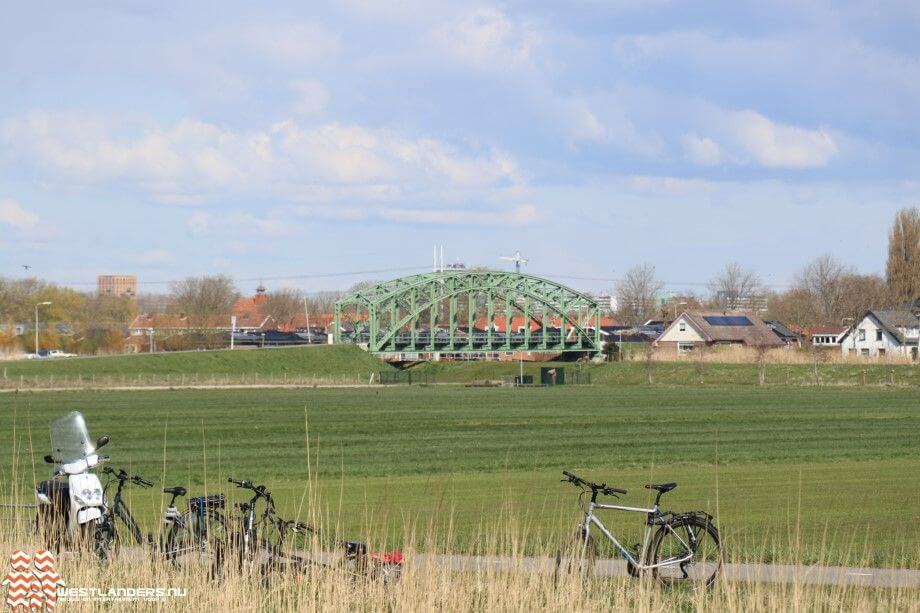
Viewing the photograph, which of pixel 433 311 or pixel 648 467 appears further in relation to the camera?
pixel 433 311

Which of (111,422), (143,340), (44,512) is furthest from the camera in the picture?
(143,340)

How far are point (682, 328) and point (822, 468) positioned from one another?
371 ft

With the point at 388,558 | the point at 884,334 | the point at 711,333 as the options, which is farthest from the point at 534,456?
the point at 711,333

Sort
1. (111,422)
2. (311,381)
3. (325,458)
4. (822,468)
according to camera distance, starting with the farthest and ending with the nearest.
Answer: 1. (311,381)
2. (111,422)
3. (325,458)
4. (822,468)

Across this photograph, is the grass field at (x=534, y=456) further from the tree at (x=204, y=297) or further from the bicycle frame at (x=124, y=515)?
the tree at (x=204, y=297)

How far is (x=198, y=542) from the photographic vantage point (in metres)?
14.0

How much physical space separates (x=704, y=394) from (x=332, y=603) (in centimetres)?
7150

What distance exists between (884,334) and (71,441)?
423 ft

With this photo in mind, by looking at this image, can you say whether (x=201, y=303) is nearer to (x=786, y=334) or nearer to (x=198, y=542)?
(x=786, y=334)

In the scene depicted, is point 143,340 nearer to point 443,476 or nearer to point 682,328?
point 682,328

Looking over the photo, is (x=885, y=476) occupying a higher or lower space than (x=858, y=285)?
lower

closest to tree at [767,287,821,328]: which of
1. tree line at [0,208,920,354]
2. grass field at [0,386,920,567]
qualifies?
Result: tree line at [0,208,920,354]

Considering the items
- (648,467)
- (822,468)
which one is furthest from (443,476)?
(822,468)

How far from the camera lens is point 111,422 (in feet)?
169
